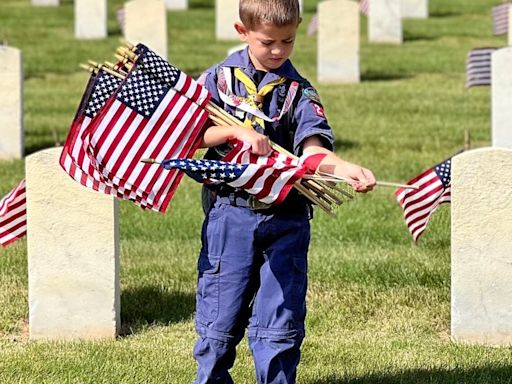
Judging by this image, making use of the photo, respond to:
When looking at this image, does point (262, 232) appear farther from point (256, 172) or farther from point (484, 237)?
point (484, 237)

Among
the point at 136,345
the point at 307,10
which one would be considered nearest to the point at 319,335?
the point at 136,345

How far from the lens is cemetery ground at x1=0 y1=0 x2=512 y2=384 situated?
20.2 feet

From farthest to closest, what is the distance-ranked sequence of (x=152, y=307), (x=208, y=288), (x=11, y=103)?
(x=11, y=103) < (x=152, y=307) < (x=208, y=288)

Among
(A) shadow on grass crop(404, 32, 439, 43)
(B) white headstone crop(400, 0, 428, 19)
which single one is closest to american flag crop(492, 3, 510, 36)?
(A) shadow on grass crop(404, 32, 439, 43)

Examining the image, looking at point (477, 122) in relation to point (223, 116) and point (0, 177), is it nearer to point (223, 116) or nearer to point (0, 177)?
point (0, 177)

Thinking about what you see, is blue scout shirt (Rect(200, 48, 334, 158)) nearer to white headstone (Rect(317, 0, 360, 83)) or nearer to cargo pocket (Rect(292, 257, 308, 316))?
cargo pocket (Rect(292, 257, 308, 316))

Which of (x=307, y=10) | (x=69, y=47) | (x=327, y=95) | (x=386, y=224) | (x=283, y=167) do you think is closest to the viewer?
(x=283, y=167)

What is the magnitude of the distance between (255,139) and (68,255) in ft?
6.93

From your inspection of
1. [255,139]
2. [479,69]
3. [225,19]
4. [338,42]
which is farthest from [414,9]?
[255,139]

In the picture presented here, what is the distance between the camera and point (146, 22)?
17.3 meters

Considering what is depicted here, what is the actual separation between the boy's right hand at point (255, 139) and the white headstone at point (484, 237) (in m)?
1.89

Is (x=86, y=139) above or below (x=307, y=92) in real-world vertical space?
below

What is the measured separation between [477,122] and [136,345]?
854 centimetres

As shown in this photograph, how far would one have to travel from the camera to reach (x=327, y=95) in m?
16.3
